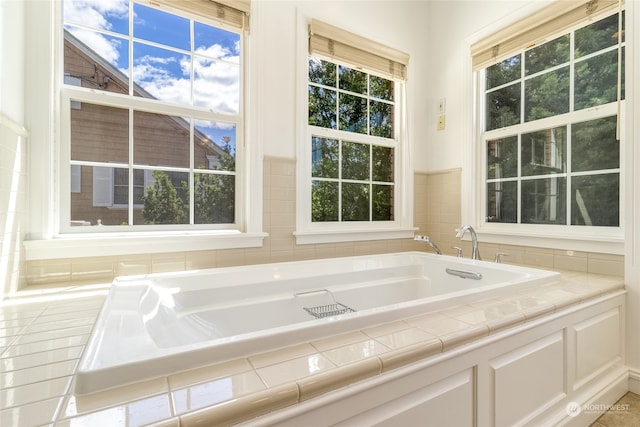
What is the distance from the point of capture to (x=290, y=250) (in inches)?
82.5

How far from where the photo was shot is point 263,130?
2002 mm

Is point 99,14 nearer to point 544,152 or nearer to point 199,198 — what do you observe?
point 199,198

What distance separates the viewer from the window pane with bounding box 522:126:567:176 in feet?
6.64

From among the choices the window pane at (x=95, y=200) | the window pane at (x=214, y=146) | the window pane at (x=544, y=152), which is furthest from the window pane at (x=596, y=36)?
the window pane at (x=95, y=200)

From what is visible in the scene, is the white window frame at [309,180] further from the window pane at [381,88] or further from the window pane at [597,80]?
the window pane at [597,80]

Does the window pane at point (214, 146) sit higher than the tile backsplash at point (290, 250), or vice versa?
the window pane at point (214, 146)

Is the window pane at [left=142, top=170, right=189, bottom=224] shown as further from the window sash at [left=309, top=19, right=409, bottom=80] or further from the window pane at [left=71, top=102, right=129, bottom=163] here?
the window sash at [left=309, top=19, right=409, bottom=80]

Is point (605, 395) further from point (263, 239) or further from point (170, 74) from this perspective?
point (170, 74)

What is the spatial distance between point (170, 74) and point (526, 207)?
2557mm

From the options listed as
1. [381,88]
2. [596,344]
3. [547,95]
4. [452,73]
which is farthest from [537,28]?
[596,344]

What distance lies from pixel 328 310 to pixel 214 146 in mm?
1239

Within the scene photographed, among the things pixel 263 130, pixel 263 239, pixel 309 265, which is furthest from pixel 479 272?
pixel 263 130

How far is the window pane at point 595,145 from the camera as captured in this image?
71.1 inches

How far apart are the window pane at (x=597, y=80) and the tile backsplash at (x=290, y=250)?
910mm
